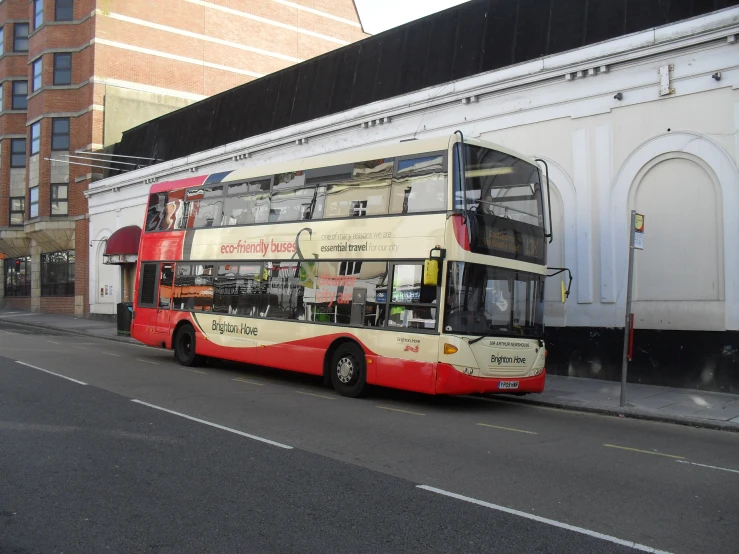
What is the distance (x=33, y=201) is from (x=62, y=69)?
7.75 meters

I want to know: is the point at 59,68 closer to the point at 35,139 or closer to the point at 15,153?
the point at 35,139

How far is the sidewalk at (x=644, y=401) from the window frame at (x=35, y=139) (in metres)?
32.6

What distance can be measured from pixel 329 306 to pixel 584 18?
8.86 metres

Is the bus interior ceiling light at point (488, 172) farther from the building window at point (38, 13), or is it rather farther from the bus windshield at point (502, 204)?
the building window at point (38, 13)

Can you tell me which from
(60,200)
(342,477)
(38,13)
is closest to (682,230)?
(342,477)

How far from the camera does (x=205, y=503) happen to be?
529 centimetres

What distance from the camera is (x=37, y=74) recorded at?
36.2 m

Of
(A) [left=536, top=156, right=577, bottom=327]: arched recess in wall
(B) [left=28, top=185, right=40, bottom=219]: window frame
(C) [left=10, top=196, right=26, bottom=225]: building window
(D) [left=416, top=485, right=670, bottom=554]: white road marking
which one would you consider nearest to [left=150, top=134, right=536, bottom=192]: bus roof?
(A) [left=536, top=156, right=577, bottom=327]: arched recess in wall

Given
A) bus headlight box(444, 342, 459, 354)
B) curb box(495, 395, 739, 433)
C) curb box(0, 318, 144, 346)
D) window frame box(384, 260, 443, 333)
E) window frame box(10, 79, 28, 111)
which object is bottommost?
curb box(0, 318, 144, 346)

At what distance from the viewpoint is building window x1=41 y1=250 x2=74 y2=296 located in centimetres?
Result: 3491

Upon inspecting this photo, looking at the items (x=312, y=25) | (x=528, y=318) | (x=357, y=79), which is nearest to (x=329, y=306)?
(x=528, y=318)

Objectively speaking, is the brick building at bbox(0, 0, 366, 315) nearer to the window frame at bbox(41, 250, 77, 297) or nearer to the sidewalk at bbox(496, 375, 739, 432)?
the window frame at bbox(41, 250, 77, 297)

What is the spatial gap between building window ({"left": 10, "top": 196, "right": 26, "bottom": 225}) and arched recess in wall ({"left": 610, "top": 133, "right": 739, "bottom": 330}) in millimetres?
37704

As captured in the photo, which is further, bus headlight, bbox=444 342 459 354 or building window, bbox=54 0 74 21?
building window, bbox=54 0 74 21
